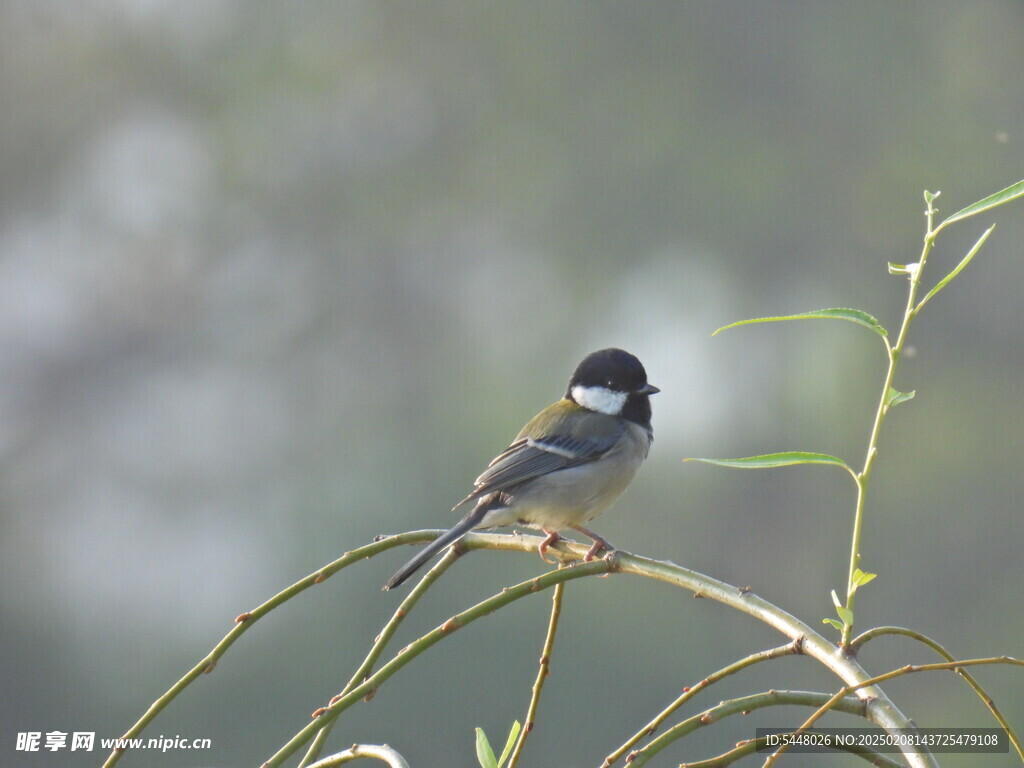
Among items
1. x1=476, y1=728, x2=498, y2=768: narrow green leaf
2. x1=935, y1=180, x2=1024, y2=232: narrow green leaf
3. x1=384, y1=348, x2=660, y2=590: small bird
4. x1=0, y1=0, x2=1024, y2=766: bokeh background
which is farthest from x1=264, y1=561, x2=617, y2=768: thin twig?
x1=0, y1=0, x2=1024, y2=766: bokeh background

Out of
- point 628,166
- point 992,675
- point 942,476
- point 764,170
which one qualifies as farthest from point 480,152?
point 992,675

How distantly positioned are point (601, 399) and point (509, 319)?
1310 centimetres

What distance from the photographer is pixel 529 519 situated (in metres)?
2.73

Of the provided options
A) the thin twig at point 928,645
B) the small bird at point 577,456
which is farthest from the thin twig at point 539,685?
the small bird at point 577,456

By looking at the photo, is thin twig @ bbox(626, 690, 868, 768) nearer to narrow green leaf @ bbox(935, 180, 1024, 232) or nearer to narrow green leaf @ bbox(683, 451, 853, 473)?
narrow green leaf @ bbox(683, 451, 853, 473)

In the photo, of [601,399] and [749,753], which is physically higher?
[601,399]

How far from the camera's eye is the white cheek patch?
3070 mm

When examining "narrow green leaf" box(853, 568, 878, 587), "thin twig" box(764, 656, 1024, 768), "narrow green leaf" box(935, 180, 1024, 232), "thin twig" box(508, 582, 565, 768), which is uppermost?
"narrow green leaf" box(935, 180, 1024, 232)

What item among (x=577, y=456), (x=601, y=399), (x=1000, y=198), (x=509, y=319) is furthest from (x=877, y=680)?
(x=509, y=319)

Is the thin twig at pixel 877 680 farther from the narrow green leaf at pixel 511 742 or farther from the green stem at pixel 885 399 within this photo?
the narrow green leaf at pixel 511 742

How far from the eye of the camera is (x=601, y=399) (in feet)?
10.2

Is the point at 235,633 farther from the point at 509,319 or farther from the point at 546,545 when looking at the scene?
the point at 509,319

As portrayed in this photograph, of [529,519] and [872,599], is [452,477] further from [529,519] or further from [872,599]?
[529,519]

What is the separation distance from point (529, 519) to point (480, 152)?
16301 mm
